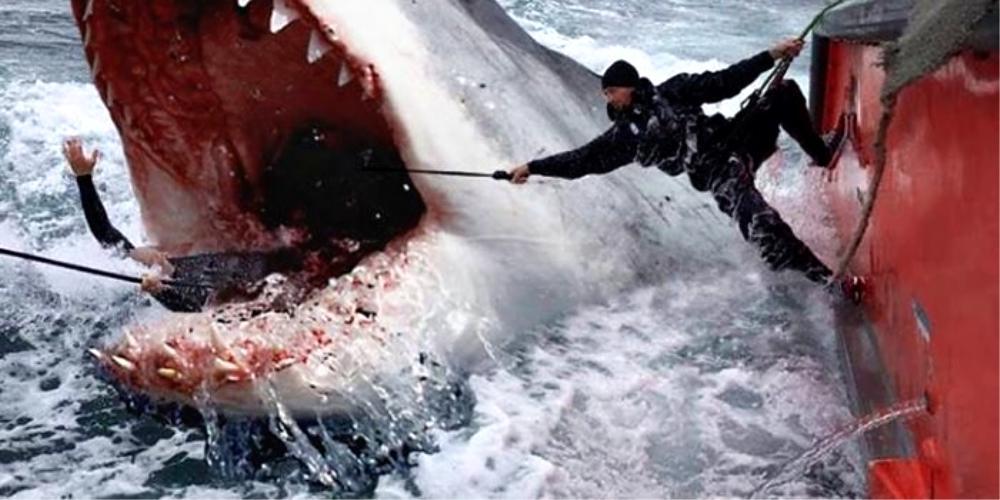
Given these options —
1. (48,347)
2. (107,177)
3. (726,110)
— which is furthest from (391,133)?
(726,110)

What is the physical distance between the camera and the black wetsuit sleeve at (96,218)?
10.7 ft

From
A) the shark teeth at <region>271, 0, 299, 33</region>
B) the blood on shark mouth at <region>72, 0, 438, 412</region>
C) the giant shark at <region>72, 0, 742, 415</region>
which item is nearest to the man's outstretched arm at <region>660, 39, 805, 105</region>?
the giant shark at <region>72, 0, 742, 415</region>

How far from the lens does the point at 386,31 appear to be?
109 inches

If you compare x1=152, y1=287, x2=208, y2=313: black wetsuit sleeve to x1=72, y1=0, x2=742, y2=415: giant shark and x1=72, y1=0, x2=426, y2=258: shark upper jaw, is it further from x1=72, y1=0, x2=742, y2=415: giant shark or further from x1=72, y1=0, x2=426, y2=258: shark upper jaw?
x1=72, y1=0, x2=426, y2=258: shark upper jaw

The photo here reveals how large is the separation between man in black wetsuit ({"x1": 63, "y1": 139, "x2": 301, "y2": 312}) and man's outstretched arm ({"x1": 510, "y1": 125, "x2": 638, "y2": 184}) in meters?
0.65

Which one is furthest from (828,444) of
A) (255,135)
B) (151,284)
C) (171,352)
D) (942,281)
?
(255,135)

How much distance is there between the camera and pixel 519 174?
2842 millimetres

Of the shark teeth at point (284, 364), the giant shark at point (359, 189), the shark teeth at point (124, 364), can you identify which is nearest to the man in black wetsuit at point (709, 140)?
the giant shark at point (359, 189)

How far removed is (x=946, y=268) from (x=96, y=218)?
213 centimetres

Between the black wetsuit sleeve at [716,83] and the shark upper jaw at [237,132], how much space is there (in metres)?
0.68

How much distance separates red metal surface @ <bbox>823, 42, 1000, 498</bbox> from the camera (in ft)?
5.56

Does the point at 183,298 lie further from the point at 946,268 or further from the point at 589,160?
the point at 946,268

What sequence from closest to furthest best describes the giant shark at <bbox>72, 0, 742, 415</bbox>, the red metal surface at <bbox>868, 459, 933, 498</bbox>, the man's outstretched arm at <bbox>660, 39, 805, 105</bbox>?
the red metal surface at <bbox>868, 459, 933, 498</bbox>
the giant shark at <bbox>72, 0, 742, 415</bbox>
the man's outstretched arm at <bbox>660, 39, 805, 105</bbox>

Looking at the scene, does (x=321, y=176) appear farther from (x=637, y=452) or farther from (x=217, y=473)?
(x=637, y=452)
